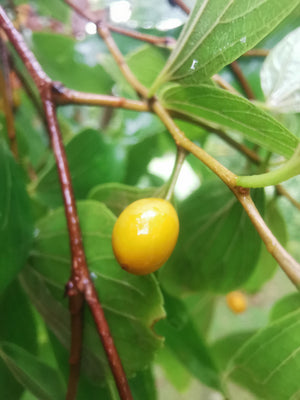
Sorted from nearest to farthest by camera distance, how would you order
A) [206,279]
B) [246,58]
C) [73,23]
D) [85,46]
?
[206,279] < [246,58] < [85,46] < [73,23]

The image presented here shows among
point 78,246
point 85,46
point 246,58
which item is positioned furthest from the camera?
point 85,46

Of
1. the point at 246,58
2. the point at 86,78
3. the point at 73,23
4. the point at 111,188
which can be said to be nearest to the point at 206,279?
the point at 111,188

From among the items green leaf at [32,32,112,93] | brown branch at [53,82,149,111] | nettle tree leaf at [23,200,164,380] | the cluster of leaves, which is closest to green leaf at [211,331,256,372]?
the cluster of leaves

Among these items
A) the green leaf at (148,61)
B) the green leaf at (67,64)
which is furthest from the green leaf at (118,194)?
the green leaf at (67,64)

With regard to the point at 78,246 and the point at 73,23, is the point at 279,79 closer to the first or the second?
the point at 78,246

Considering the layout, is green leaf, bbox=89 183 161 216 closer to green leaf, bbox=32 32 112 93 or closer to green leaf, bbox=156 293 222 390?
green leaf, bbox=156 293 222 390

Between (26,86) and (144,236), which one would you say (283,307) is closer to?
(144,236)
